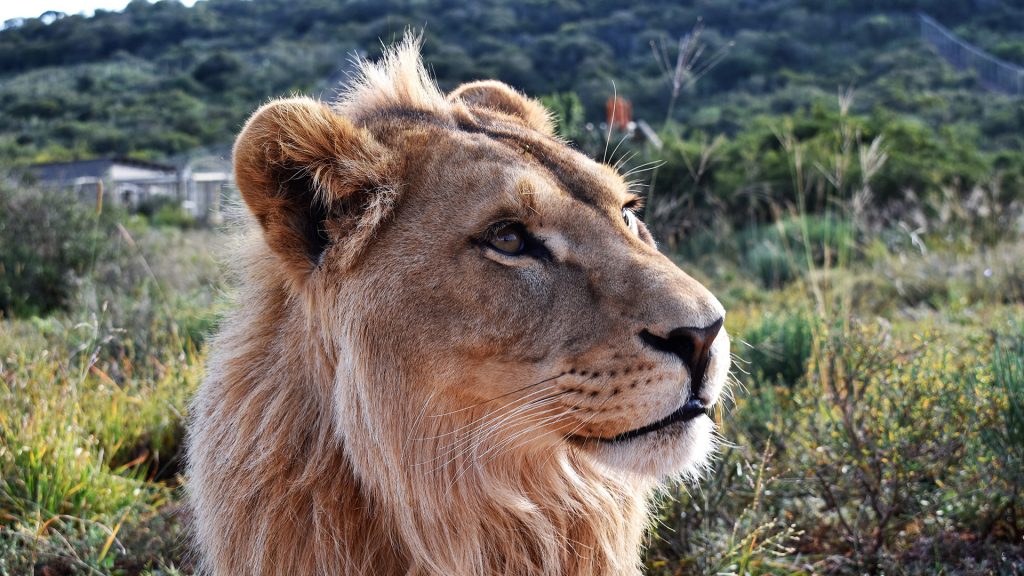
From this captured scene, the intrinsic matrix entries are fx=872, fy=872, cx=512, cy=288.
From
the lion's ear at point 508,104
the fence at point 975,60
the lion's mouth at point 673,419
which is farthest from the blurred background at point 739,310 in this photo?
the fence at point 975,60

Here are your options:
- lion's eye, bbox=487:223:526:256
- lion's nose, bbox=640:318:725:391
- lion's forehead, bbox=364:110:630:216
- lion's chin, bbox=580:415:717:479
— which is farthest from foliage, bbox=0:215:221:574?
lion's nose, bbox=640:318:725:391

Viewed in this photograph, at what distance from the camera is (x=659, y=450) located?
2225 millimetres

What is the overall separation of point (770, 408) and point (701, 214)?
9296mm

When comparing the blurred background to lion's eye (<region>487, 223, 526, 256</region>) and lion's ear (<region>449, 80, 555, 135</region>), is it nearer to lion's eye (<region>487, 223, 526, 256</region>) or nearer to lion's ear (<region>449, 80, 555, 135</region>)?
lion's ear (<region>449, 80, 555, 135</region>)

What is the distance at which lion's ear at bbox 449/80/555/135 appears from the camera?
3387 mm

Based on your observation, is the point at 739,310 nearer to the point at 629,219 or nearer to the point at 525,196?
the point at 629,219

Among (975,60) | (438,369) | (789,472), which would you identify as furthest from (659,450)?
(975,60)

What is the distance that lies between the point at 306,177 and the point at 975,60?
4056cm

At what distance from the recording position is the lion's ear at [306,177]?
2.39m

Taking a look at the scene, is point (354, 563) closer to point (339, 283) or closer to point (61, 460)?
point (339, 283)

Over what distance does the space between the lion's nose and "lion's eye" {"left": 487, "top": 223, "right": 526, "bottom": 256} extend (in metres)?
0.47

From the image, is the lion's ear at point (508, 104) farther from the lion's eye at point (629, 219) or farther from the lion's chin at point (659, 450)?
the lion's chin at point (659, 450)

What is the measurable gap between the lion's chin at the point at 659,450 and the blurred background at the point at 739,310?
890 millimetres

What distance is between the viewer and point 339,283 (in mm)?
2490
